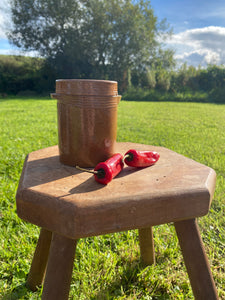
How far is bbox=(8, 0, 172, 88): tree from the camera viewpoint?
14938 mm

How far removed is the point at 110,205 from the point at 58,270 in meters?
0.34

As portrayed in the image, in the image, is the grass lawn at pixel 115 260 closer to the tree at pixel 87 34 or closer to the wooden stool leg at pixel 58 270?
the wooden stool leg at pixel 58 270

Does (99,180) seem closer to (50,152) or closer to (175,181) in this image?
(175,181)

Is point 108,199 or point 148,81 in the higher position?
point 148,81

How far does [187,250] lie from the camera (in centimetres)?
97

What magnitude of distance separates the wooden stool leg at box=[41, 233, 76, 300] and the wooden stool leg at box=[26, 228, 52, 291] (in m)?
0.34

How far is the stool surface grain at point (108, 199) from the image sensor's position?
733mm

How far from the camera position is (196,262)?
957 mm

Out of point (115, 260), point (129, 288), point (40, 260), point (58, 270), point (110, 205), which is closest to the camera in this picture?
point (110, 205)

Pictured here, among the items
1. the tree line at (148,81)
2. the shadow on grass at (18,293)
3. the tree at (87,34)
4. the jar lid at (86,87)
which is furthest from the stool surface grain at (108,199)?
the tree at (87,34)

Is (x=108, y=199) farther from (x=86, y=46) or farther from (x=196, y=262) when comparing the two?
(x=86, y=46)

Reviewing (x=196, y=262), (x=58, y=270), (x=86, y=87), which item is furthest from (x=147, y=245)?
(x=86, y=87)

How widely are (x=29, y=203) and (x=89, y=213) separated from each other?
8.5 inches

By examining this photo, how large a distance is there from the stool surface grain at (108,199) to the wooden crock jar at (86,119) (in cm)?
9
